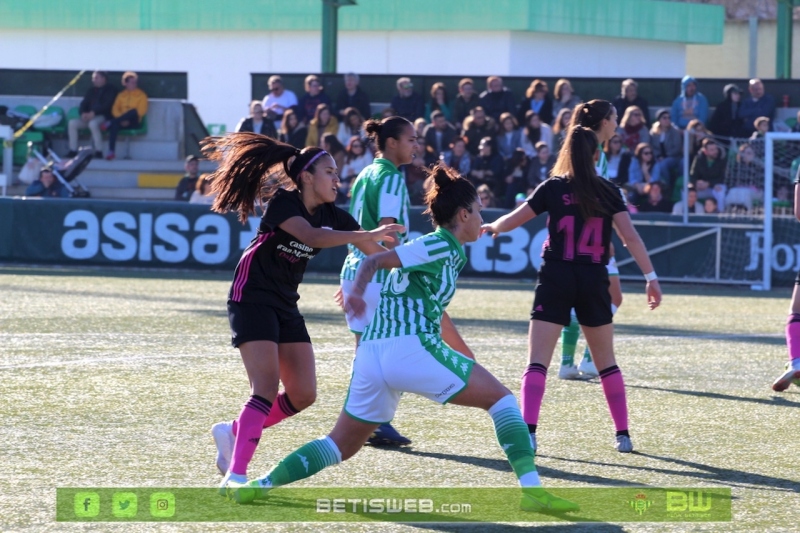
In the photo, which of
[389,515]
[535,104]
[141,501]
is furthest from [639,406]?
[535,104]

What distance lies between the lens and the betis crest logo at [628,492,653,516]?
5.63 m

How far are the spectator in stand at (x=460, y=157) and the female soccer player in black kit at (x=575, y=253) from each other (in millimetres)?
12553

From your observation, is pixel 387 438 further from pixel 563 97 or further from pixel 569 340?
pixel 563 97

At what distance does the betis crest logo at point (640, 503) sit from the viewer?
5.63 metres

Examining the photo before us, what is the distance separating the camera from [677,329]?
12945 millimetres

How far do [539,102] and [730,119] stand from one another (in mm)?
2996

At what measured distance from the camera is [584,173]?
22.3ft

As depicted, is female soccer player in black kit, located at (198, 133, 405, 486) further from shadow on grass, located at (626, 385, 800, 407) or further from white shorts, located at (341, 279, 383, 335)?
shadow on grass, located at (626, 385, 800, 407)

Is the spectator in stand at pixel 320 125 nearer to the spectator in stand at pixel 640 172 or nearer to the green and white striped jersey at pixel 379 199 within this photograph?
the spectator in stand at pixel 640 172

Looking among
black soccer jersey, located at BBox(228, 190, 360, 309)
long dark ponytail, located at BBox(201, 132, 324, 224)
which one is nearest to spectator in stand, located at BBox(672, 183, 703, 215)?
long dark ponytail, located at BBox(201, 132, 324, 224)


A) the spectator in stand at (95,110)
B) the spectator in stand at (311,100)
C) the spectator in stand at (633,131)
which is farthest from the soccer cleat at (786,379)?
the spectator in stand at (95,110)

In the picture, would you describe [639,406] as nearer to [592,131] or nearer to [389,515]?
[592,131]

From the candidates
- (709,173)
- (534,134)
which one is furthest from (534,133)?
(709,173)

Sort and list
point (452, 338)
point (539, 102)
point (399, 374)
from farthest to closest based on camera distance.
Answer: point (539, 102)
point (452, 338)
point (399, 374)
